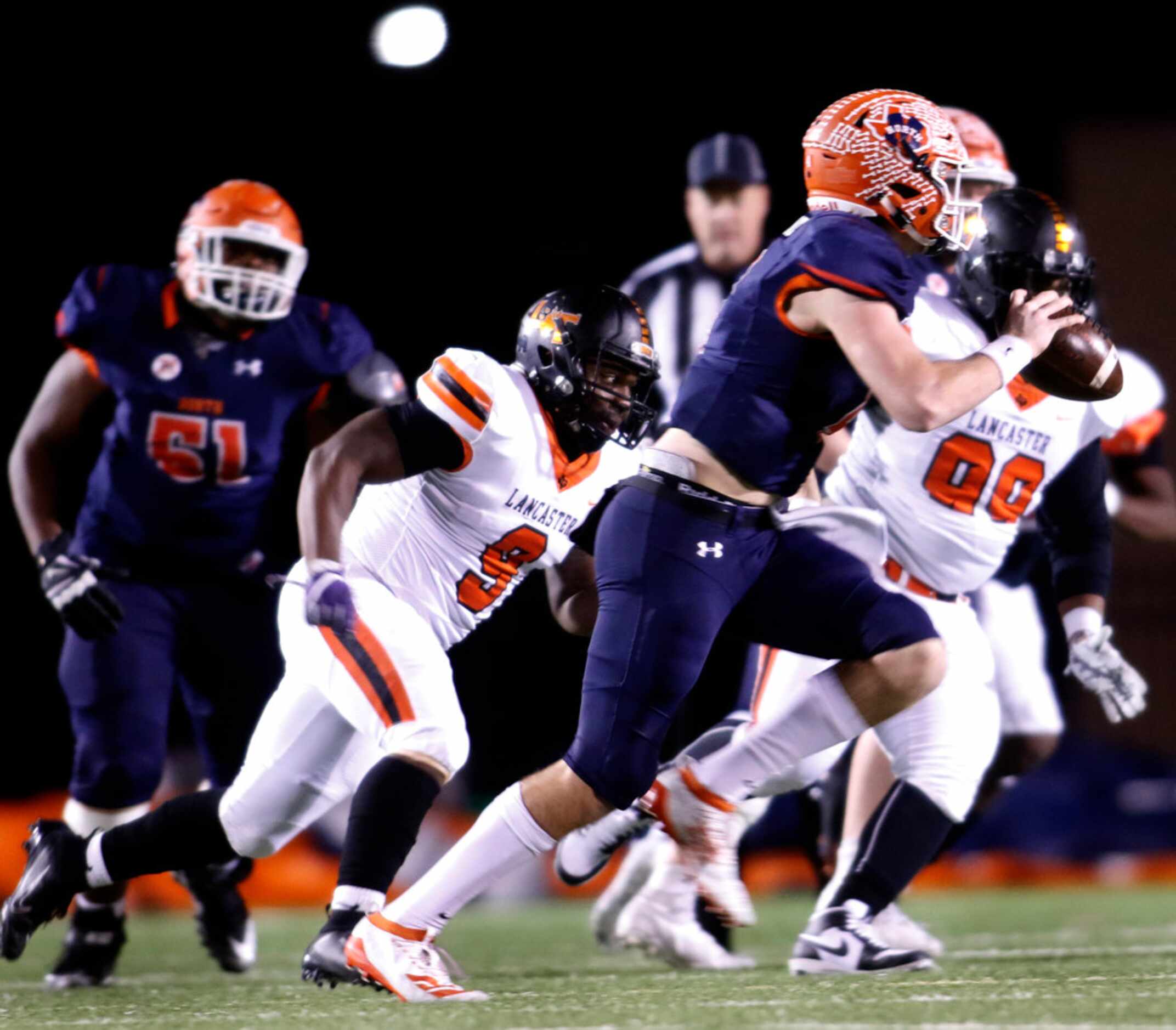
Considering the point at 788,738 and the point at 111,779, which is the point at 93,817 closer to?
the point at 111,779

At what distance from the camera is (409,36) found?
903 cm

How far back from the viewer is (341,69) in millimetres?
9305

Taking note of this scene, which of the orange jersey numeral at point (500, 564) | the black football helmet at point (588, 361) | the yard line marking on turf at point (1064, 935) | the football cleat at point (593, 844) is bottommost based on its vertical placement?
the yard line marking on turf at point (1064, 935)

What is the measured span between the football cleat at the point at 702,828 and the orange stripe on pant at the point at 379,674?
1.50 ft

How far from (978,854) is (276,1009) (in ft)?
21.5

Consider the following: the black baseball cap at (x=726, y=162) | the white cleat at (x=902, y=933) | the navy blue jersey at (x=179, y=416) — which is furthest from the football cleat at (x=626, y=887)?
the black baseball cap at (x=726, y=162)

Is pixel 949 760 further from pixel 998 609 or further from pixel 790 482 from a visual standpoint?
pixel 998 609

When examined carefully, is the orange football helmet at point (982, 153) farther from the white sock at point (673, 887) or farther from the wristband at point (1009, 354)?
the white sock at point (673, 887)

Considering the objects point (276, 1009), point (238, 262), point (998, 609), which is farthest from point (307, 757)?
point (998, 609)

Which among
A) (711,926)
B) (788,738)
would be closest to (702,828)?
(788,738)

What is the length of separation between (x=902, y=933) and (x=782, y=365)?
60.8 inches

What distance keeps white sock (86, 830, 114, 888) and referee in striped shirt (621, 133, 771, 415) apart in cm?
193

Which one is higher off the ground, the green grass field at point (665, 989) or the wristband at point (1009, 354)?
the wristband at point (1009, 354)

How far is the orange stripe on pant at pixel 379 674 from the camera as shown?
3.22 metres
